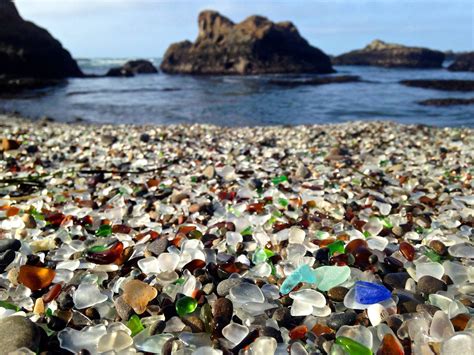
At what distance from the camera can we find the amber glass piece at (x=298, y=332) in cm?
120

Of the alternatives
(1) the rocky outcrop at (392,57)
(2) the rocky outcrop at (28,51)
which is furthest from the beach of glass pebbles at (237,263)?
(1) the rocky outcrop at (392,57)

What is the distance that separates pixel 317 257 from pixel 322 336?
54cm

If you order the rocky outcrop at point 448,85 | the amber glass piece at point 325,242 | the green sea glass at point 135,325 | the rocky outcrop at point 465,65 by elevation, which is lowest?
the green sea glass at point 135,325

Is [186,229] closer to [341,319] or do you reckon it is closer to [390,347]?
[341,319]

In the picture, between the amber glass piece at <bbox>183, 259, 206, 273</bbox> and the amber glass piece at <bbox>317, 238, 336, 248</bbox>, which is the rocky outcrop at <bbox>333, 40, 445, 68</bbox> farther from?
the amber glass piece at <bbox>183, 259, 206, 273</bbox>

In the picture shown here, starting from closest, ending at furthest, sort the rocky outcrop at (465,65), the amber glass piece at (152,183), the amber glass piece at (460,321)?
the amber glass piece at (460,321)
the amber glass piece at (152,183)
the rocky outcrop at (465,65)

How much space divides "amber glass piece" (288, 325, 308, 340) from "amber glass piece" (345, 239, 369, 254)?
62cm

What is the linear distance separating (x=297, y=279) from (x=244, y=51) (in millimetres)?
61701

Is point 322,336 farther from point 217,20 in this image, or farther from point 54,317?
point 217,20

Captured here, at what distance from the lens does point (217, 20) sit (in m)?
70.0

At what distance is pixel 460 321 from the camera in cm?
120

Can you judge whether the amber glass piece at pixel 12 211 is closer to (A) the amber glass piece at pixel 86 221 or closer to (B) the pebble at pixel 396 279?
(A) the amber glass piece at pixel 86 221

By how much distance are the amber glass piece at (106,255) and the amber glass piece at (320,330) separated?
954 millimetres

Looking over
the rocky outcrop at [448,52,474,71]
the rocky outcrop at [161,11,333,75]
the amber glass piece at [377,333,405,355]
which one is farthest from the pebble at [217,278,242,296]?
the rocky outcrop at [448,52,474,71]
